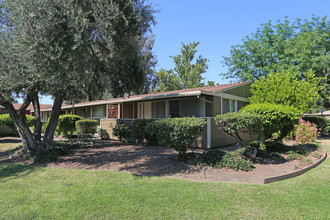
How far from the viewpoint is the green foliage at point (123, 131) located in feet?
39.5

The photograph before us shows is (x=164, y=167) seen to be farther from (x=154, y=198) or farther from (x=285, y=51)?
(x=285, y=51)

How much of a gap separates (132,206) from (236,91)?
1114 centimetres

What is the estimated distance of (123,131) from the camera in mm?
12055

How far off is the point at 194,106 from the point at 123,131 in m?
4.34

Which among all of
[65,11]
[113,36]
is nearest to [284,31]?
[113,36]

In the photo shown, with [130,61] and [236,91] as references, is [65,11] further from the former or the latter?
[236,91]

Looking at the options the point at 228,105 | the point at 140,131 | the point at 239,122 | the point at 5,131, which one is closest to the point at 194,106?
the point at 228,105

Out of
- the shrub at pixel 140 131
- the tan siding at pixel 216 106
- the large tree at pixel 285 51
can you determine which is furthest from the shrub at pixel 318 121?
the shrub at pixel 140 131

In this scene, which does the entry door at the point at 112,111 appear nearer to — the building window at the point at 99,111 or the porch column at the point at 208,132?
the building window at the point at 99,111

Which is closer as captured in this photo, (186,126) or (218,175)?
(218,175)

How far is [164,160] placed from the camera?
735cm

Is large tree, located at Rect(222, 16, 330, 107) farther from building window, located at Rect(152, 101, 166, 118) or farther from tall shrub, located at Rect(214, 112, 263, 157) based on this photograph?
tall shrub, located at Rect(214, 112, 263, 157)

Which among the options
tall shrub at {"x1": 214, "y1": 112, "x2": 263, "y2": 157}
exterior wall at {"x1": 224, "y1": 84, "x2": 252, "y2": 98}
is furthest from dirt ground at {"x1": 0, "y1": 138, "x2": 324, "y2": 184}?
exterior wall at {"x1": 224, "y1": 84, "x2": 252, "y2": 98}

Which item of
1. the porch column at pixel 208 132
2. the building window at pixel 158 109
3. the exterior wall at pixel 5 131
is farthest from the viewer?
the exterior wall at pixel 5 131
